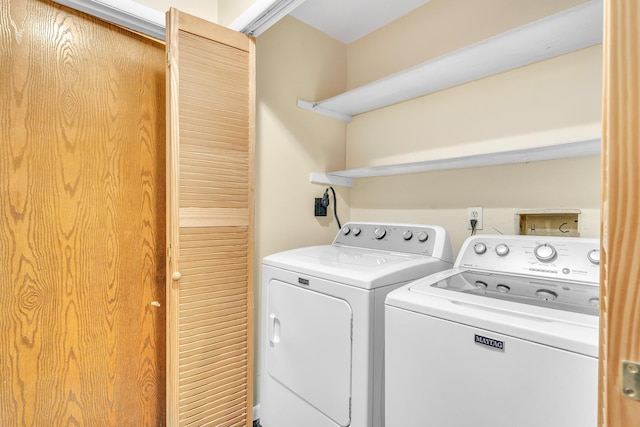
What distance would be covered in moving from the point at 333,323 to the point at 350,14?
79.1 inches

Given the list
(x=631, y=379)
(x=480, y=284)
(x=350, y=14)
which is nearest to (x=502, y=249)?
(x=480, y=284)

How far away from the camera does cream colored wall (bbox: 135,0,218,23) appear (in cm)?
147

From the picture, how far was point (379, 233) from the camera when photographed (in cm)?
177

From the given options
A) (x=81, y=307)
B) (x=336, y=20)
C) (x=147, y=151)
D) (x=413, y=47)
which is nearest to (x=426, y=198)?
(x=413, y=47)

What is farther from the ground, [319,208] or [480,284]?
[319,208]

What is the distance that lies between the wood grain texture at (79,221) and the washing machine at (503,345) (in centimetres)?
124

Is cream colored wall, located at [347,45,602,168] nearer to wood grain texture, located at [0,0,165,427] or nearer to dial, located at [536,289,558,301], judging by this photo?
dial, located at [536,289,558,301]

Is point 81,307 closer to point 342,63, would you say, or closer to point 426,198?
point 426,198

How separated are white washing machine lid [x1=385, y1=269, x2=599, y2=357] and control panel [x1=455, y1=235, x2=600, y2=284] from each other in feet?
1.13

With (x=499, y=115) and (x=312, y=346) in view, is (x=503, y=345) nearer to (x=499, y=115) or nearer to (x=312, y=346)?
(x=312, y=346)

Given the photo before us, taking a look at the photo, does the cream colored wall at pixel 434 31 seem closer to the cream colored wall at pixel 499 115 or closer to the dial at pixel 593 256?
the cream colored wall at pixel 499 115

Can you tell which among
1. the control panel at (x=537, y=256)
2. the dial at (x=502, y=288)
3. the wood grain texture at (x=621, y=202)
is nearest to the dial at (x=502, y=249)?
the control panel at (x=537, y=256)

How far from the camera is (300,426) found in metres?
1.38

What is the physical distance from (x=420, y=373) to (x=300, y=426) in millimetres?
762
